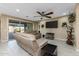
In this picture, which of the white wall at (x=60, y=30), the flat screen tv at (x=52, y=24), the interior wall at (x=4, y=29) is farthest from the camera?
the flat screen tv at (x=52, y=24)

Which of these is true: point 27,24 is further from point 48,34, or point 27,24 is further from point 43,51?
point 43,51

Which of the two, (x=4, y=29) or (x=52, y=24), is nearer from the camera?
(x=4, y=29)

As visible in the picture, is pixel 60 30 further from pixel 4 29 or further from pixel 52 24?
pixel 4 29

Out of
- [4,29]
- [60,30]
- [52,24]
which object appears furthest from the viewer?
[52,24]

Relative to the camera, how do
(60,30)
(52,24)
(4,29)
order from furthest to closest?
(52,24), (60,30), (4,29)

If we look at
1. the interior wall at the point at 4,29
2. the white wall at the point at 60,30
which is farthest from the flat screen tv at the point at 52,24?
the interior wall at the point at 4,29

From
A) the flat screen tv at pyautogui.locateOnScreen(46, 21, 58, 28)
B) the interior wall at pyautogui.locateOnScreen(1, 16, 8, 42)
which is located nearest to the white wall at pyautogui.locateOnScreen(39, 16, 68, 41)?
the flat screen tv at pyautogui.locateOnScreen(46, 21, 58, 28)

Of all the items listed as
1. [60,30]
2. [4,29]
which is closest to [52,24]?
[60,30]

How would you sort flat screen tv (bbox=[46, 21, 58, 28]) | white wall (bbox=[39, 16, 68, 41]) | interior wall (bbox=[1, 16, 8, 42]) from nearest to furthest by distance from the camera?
A: interior wall (bbox=[1, 16, 8, 42]) → white wall (bbox=[39, 16, 68, 41]) → flat screen tv (bbox=[46, 21, 58, 28])

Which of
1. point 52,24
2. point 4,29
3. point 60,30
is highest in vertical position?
point 52,24

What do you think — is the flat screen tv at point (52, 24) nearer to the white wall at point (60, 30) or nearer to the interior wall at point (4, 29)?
the white wall at point (60, 30)

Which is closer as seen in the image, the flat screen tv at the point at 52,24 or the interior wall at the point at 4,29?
the interior wall at the point at 4,29

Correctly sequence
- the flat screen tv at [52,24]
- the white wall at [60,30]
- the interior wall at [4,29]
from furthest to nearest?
1. the flat screen tv at [52,24]
2. the white wall at [60,30]
3. the interior wall at [4,29]

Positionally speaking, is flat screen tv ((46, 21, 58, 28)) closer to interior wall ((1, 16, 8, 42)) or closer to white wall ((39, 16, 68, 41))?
white wall ((39, 16, 68, 41))
